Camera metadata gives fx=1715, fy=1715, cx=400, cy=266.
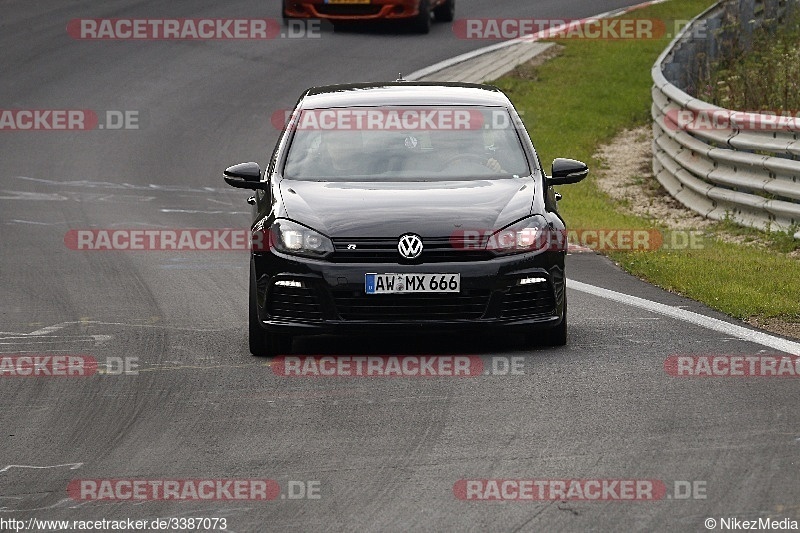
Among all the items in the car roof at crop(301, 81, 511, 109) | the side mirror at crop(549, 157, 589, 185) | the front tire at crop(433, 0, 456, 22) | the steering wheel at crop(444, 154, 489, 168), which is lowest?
the front tire at crop(433, 0, 456, 22)

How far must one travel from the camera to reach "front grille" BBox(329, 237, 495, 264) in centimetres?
957

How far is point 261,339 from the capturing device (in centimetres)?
996

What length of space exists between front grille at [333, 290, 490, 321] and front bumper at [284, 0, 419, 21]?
19146 millimetres

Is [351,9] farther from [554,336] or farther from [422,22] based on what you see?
[554,336]

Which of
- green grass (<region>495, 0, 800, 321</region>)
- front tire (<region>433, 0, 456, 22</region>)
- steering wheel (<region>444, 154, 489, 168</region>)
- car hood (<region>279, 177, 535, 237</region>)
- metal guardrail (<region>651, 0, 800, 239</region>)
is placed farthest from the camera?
front tire (<region>433, 0, 456, 22</region>)

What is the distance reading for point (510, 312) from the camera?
9.74 m

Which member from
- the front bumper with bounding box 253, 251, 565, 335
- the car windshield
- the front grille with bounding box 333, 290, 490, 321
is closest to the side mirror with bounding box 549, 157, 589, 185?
the car windshield

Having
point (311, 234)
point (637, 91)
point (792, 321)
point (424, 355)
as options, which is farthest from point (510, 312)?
point (637, 91)

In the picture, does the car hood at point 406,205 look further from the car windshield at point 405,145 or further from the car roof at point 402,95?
the car roof at point 402,95

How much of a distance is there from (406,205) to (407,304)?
2.03 feet

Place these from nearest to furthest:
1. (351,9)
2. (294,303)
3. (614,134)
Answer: (294,303), (614,134), (351,9)

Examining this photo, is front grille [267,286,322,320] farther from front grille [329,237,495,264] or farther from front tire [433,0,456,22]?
front tire [433,0,456,22]

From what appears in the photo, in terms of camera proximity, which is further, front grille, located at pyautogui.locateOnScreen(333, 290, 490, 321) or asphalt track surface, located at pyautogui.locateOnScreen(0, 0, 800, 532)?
front grille, located at pyautogui.locateOnScreen(333, 290, 490, 321)

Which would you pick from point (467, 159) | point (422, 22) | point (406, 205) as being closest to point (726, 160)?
point (467, 159)
